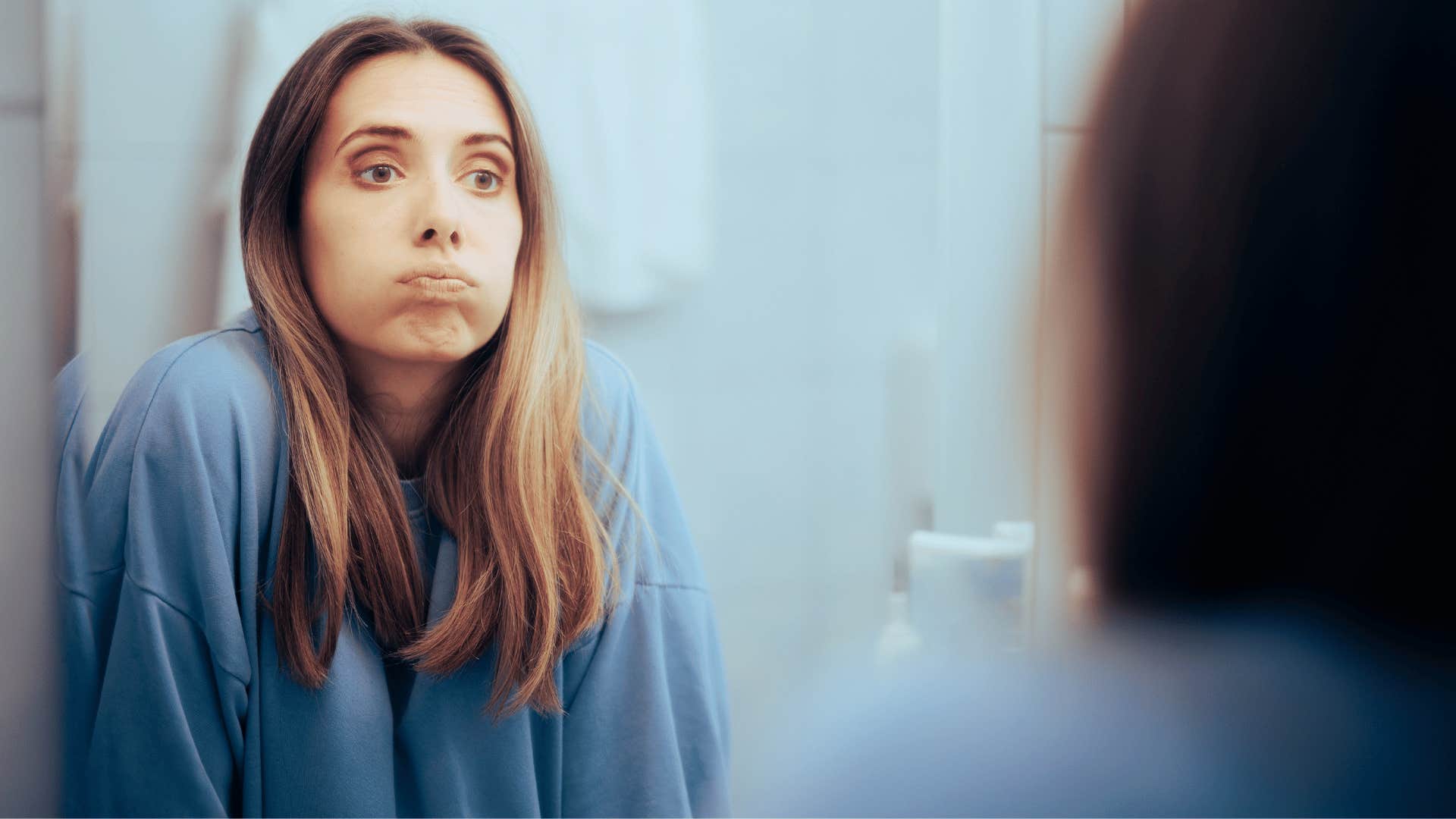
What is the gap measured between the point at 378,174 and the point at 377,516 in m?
0.25

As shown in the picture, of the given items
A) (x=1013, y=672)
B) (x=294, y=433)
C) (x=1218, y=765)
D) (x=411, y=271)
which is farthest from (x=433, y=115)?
(x=1218, y=765)

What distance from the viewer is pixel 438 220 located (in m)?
0.70

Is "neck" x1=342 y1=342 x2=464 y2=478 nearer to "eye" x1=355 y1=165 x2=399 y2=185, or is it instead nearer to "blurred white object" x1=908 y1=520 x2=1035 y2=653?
"eye" x1=355 y1=165 x2=399 y2=185

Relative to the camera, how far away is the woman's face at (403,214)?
700mm

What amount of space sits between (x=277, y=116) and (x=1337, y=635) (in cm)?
101

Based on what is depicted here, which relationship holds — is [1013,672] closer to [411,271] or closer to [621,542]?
[621,542]

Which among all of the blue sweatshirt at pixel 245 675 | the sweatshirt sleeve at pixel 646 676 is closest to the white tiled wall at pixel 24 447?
the blue sweatshirt at pixel 245 675

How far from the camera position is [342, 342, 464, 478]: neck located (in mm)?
733

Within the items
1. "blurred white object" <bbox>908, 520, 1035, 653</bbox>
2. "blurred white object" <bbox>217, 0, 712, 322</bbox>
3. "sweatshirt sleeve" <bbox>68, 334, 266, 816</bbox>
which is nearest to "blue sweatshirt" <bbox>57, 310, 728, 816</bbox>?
"sweatshirt sleeve" <bbox>68, 334, 266, 816</bbox>

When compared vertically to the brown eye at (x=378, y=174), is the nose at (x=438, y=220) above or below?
below

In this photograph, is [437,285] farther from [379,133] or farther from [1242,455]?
[1242,455]

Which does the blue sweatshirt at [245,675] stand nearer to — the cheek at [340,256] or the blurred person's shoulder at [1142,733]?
the cheek at [340,256]

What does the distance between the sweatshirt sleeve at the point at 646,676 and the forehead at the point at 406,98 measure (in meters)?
0.22

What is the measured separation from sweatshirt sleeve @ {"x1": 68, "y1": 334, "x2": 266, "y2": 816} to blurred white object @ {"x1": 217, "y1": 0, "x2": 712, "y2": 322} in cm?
11
